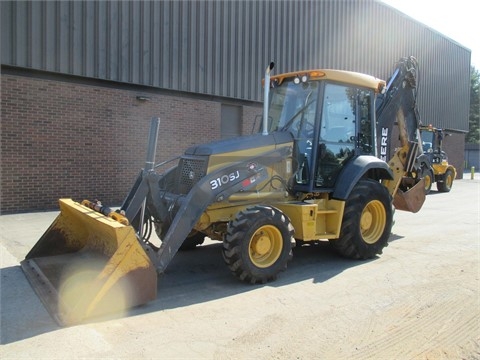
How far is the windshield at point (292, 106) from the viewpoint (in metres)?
6.21

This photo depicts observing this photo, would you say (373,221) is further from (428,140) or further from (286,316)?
(428,140)

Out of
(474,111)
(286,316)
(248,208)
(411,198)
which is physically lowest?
(286,316)

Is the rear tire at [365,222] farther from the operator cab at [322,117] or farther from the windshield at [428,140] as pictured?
the windshield at [428,140]

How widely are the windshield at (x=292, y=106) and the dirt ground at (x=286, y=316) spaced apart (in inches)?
80.1

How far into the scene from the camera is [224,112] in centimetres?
1423

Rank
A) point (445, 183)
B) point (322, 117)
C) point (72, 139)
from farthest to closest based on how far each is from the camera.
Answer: point (445, 183) → point (72, 139) → point (322, 117)

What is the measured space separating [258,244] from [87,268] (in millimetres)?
2044

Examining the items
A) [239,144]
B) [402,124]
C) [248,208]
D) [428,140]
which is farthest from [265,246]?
[428,140]

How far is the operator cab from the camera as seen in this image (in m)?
6.16

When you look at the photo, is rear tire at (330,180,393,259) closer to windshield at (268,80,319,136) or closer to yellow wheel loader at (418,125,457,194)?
windshield at (268,80,319,136)

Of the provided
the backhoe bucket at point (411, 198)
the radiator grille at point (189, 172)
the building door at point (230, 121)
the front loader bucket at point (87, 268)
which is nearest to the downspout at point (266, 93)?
the radiator grille at point (189, 172)

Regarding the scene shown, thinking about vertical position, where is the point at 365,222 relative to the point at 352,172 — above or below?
below

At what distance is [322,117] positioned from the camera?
6184 mm

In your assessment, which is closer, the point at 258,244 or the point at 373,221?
the point at 258,244
